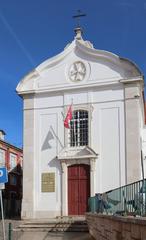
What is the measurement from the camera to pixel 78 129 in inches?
1059

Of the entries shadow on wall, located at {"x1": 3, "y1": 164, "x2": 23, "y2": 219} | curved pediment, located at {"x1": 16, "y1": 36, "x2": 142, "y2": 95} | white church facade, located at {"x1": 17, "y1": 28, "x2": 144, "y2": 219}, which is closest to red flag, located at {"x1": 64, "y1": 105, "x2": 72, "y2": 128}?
white church facade, located at {"x1": 17, "y1": 28, "x2": 144, "y2": 219}

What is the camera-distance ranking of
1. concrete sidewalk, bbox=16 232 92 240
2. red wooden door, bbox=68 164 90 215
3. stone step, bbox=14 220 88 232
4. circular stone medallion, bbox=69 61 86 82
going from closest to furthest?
concrete sidewalk, bbox=16 232 92 240
stone step, bbox=14 220 88 232
red wooden door, bbox=68 164 90 215
circular stone medallion, bbox=69 61 86 82

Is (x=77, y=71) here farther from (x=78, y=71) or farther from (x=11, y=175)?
(x=11, y=175)

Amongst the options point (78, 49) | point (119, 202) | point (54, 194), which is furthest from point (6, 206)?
point (119, 202)

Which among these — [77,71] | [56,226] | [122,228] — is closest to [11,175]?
[77,71]

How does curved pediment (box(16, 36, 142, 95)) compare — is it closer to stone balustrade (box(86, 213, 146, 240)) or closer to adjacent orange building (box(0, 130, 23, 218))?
stone balustrade (box(86, 213, 146, 240))

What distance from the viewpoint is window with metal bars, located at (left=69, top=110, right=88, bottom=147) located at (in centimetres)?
2669

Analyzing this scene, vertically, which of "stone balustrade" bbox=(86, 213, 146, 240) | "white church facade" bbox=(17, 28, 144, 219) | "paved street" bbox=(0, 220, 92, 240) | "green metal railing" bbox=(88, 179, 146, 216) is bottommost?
"paved street" bbox=(0, 220, 92, 240)

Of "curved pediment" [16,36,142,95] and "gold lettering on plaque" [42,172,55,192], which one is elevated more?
"curved pediment" [16,36,142,95]

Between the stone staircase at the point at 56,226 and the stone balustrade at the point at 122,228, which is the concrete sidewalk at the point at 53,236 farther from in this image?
the stone balustrade at the point at 122,228

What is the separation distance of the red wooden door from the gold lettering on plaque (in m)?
1.01

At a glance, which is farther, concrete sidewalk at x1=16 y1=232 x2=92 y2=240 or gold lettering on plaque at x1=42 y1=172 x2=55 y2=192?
gold lettering on plaque at x1=42 y1=172 x2=55 y2=192

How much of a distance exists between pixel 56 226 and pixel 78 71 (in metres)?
9.75

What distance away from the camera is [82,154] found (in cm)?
2622
